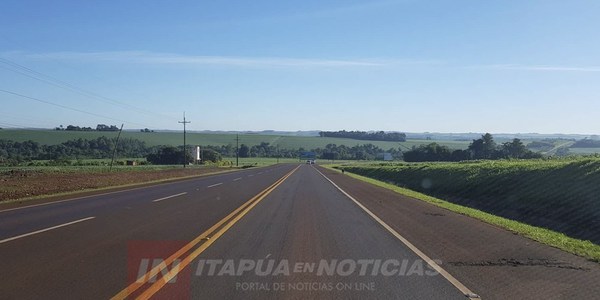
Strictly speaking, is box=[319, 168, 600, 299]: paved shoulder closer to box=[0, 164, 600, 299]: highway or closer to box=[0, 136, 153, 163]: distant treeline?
box=[0, 164, 600, 299]: highway

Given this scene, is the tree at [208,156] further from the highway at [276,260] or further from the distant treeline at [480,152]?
the highway at [276,260]

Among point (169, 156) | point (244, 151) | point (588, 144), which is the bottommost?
point (244, 151)

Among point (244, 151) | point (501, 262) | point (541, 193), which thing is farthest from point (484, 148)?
point (244, 151)

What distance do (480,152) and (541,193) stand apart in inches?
2542

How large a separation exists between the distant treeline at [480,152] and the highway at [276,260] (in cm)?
4873

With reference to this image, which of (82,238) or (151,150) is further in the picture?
(151,150)

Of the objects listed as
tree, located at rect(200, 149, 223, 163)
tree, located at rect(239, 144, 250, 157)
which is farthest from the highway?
tree, located at rect(239, 144, 250, 157)

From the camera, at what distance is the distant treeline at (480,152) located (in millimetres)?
71000

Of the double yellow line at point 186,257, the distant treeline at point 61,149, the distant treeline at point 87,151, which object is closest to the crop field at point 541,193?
the double yellow line at point 186,257

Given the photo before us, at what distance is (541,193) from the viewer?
22219 millimetres

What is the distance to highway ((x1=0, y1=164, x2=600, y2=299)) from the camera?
737 cm

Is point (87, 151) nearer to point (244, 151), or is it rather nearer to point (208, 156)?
point (208, 156)

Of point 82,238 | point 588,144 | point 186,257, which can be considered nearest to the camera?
point 186,257

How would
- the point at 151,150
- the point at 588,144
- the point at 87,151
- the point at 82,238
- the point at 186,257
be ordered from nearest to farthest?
1. the point at 186,257
2. the point at 82,238
3. the point at 588,144
4. the point at 87,151
5. the point at 151,150
